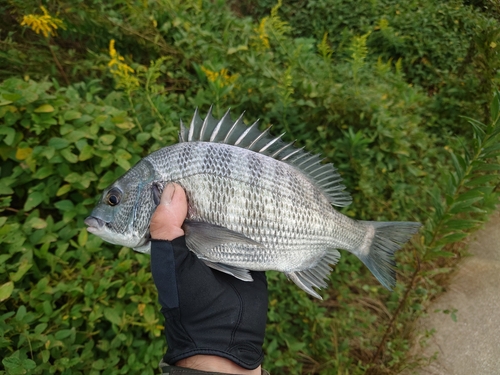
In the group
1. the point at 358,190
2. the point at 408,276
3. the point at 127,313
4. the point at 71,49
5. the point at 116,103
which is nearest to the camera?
the point at 127,313

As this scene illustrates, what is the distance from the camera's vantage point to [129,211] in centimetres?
180

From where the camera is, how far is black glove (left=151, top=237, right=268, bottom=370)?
67.1 inches

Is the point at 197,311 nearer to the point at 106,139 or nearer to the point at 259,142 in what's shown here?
the point at 259,142

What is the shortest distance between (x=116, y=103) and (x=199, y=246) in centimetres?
209

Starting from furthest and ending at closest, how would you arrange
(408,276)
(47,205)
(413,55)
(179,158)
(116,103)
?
(413,55) → (408,276) → (116,103) → (47,205) → (179,158)

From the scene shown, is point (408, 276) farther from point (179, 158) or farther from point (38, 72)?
point (38, 72)

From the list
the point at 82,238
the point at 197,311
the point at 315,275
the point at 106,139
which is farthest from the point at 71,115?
the point at 315,275

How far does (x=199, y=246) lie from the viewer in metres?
1.80

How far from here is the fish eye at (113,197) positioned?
183 centimetres

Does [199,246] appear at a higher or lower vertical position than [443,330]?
higher

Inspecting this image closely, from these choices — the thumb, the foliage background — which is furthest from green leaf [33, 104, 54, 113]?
the thumb

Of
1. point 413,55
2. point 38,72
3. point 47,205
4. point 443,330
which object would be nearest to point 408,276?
point 443,330

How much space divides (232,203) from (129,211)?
1.86 ft

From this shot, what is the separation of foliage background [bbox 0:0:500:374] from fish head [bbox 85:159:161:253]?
67 centimetres
